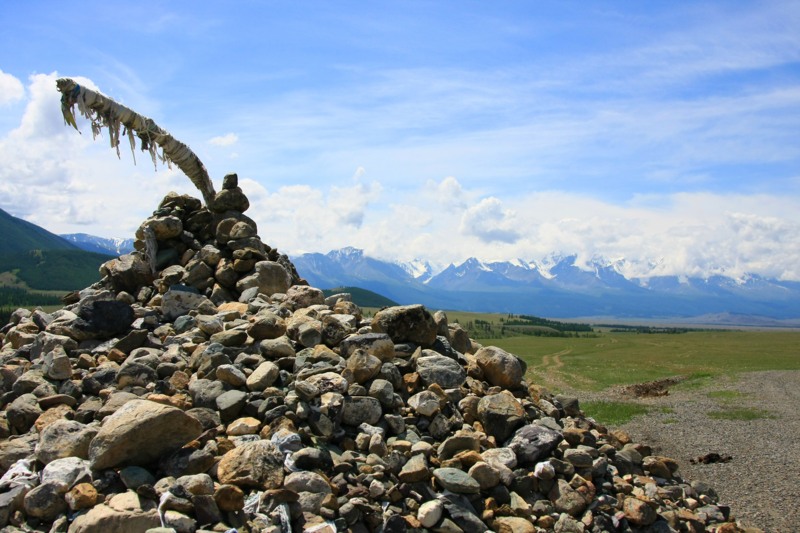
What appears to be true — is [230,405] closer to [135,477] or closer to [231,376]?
[231,376]

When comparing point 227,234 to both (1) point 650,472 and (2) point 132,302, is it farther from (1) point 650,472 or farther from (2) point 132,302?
(1) point 650,472

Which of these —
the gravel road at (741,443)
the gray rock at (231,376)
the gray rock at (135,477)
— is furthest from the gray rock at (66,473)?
the gravel road at (741,443)

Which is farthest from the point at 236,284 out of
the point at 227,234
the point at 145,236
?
the point at 145,236

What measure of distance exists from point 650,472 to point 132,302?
44.4ft

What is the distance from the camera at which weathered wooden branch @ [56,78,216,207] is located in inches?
548

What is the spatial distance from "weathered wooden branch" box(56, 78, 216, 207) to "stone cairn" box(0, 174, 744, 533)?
373 centimetres

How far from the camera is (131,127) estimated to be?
598 inches

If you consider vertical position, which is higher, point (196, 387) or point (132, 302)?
point (132, 302)

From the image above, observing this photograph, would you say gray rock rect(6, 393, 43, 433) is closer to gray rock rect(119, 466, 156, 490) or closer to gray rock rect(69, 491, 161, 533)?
gray rock rect(119, 466, 156, 490)

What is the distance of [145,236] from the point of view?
54.1 feet

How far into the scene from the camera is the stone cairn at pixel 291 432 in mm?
7945

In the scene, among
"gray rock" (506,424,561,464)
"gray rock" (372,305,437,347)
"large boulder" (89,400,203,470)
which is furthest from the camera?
"gray rock" (372,305,437,347)

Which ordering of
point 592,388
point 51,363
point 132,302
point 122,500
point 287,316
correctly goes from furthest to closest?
point 592,388, point 132,302, point 287,316, point 51,363, point 122,500

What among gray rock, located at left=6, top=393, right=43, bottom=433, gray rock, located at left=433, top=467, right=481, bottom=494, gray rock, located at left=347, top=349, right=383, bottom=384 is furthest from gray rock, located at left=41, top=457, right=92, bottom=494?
gray rock, located at left=433, top=467, right=481, bottom=494
